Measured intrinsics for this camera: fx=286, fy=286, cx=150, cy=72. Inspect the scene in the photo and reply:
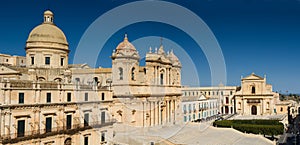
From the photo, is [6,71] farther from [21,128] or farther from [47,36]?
[21,128]

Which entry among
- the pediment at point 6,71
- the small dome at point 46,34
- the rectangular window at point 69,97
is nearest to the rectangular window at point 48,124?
the rectangular window at point 69,97

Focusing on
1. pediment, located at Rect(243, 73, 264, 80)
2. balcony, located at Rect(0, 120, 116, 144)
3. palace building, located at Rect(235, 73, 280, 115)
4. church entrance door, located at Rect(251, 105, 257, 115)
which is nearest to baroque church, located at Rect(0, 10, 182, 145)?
balcony, located at Rect(0, 120, 116, 144)

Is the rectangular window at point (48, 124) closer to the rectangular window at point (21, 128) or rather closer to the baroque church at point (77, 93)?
the baroque church at point (77, 93)

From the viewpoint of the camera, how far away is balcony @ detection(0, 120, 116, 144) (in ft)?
67.4

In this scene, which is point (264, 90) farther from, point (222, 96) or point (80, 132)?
point (80, 132)

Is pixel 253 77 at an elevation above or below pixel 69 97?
above

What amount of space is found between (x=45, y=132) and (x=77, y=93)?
4985 millimetres

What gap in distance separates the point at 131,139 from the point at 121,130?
399 cm

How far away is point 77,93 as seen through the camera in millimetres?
27094

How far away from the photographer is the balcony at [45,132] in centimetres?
2054

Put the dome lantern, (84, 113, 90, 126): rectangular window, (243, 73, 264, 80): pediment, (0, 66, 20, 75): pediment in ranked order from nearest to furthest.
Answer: (0, 66, 20, 75): pediment → (84, 113, 90, 126): rectangular window → the dome lantern → (243, 73, 264, 80): pediment

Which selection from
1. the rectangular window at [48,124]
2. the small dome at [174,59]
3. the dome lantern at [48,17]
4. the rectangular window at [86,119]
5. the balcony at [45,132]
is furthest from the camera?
the small dome at [174,59]

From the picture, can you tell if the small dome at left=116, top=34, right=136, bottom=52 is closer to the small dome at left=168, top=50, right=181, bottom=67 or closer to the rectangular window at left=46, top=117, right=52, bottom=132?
the small dome at left=168, top=50, right=181, bottom=67

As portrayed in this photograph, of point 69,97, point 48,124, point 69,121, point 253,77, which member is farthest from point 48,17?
→ point 253,77
